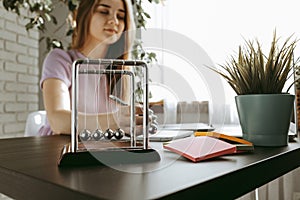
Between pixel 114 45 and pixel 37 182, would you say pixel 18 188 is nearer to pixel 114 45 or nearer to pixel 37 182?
pixel 37 182

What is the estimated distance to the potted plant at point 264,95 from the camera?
2.56 ft

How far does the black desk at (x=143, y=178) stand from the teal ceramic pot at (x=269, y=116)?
14 centimetres

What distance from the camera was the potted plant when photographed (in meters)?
0.78

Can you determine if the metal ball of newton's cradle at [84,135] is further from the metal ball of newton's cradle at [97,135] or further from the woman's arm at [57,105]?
the woman's arm at [57,105]

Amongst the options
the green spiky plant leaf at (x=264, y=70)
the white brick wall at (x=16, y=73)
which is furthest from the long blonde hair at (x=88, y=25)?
the white brick wall at (x=16, y=73)

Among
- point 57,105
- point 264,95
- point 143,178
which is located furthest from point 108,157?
point 57,105

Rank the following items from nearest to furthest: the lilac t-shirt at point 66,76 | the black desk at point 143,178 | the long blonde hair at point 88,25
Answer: the black desk at point 143,178
the lilac t-shirt at point 66,76
the long blonde hair at point 88,25

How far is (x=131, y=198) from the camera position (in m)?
0.34

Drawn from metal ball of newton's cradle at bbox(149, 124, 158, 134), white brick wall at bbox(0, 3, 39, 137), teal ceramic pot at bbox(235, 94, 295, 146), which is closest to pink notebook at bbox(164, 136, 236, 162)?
teal ceramic pot at bbox(235, 94, 295, 146)

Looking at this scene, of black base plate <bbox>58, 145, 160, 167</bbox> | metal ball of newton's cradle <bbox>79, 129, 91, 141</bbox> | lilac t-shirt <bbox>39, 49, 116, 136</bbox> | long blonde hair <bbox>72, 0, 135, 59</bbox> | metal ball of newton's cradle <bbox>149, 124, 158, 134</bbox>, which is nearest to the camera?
black base plate <bbox>58, 145, 160, 167</bbox>

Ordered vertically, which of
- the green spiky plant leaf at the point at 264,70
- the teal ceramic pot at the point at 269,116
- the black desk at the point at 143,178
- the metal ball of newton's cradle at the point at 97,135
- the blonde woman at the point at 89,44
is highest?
the blonde woman at the point at 89,44

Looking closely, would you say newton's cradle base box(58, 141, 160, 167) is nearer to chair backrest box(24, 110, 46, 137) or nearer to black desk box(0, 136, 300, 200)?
black desk box(0, 136, 300, 200)

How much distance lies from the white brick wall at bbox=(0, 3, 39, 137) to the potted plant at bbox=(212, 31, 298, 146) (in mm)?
2504

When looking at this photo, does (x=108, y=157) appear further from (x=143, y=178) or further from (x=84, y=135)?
(x=84, y=135)
